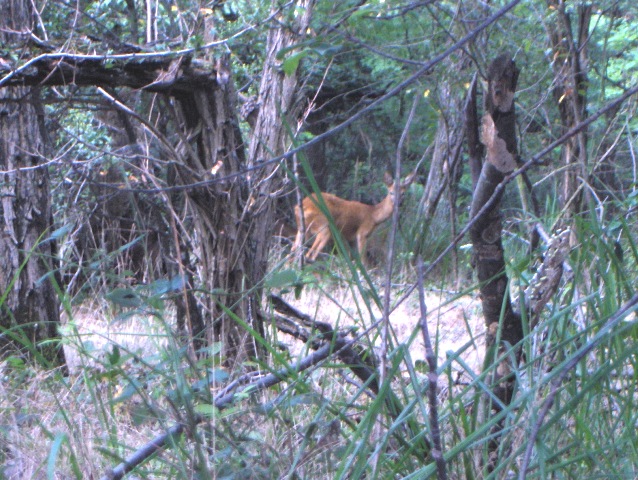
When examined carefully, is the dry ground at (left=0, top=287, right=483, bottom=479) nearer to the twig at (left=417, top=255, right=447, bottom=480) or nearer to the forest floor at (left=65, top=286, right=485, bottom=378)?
the forest floor at (left=65, top=286, right=485, bottom=378)

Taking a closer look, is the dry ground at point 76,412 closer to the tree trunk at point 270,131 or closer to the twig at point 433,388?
the twig at point 433,388

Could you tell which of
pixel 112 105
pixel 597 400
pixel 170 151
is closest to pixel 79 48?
pixel 112 105

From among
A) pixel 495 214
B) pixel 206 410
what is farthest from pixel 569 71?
pixel 206 410

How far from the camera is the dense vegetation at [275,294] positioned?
2023 mm

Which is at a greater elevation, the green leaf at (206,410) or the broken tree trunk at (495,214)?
the broken tree trunk at (495,214)

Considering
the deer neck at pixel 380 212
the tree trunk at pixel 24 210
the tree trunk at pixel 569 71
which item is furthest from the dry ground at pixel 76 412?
the deer neck at pixel 380 212

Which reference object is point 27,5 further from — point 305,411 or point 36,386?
point 305,411

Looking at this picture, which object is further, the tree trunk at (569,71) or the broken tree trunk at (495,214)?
the tree trunk at (569,71)

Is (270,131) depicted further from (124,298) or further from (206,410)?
(206,410)

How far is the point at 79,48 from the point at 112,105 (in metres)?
0.33

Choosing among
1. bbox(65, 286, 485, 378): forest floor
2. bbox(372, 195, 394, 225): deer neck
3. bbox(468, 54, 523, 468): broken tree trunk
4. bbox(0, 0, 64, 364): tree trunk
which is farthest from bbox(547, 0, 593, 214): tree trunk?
bbox(372, 195, 394, 225): deer neck

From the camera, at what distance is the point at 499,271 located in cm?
249

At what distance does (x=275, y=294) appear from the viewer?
3949mm

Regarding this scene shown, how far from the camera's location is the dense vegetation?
2023 millimetres
